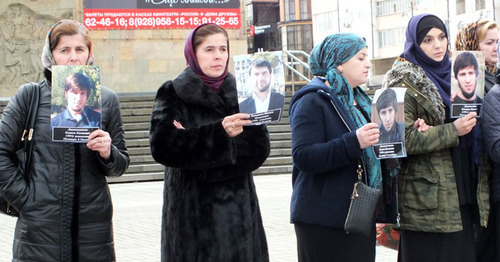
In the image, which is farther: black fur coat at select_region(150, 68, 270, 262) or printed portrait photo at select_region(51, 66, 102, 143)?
black fur coat at select_region(150, 68, 270, 262)

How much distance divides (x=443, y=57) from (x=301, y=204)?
1212 mm

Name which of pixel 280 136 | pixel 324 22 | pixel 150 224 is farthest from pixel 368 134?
pixel 324 22

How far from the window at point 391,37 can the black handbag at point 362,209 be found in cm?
6157

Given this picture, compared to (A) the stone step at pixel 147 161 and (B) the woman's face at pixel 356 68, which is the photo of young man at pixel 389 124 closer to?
(B) the woman's face at pixel 356 68

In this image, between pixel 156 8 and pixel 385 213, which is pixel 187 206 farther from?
pixel 156 8

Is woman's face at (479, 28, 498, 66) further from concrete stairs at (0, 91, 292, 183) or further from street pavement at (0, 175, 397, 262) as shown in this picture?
concrete stairs at (0, 91, 292, 183)

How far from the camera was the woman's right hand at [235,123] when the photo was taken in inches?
163

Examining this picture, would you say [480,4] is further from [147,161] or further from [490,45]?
[490,45]

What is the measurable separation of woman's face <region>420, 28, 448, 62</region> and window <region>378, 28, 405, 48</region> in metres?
60.9

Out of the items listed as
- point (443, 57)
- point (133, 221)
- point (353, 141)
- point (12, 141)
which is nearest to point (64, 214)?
point (12, 141)

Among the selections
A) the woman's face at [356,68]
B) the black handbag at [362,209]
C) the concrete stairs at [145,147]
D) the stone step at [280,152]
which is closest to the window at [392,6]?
the concrete stairs at [145,147]

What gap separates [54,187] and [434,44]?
2.22 meters

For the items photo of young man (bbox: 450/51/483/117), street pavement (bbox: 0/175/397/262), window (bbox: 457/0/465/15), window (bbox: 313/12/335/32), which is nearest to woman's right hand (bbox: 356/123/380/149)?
photo of young man (bbox: 450/51/483/117)

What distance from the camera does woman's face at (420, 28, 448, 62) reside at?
482cm
